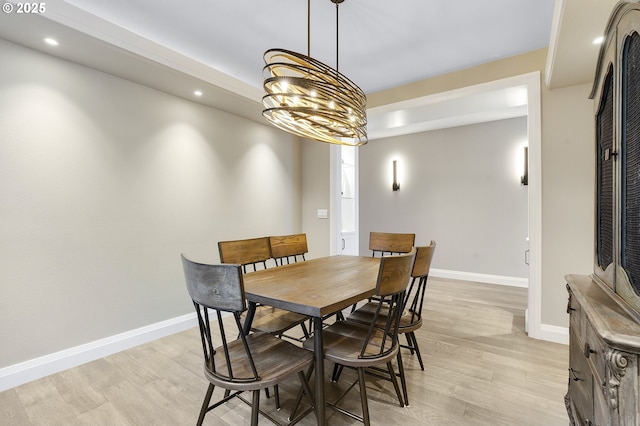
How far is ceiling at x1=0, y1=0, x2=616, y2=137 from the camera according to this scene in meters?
1.98

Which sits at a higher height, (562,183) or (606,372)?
(562,183)

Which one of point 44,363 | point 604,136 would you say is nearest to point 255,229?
point 44,363

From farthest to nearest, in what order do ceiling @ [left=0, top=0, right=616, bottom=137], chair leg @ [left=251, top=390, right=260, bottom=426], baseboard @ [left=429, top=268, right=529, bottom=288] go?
baseboard @ [left=429, top=268, right=529, bottom=288]
ceiling @ [left=0, top=0, right=616, bottom=137]
chair leg @ [left=251, top=390, right=260, bottom=426]

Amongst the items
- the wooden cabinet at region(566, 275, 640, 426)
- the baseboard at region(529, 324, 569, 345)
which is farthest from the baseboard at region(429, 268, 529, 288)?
the wooden cabinet at region(566, 275, 640, 426)

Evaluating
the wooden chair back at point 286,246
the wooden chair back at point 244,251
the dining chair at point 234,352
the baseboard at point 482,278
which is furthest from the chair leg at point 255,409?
the baseboard at point 482,278

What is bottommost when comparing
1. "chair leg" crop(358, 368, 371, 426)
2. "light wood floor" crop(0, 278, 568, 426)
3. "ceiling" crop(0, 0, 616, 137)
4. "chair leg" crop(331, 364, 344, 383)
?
"light wood floor" crop(0, 278, 568, 426)

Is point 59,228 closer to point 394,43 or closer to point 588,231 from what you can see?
point 394,43

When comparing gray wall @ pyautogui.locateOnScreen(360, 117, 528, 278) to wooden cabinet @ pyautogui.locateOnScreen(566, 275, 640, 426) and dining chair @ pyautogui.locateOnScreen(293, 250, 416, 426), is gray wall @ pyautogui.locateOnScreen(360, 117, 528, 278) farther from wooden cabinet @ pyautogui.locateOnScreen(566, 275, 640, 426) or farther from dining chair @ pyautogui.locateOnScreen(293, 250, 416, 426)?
dining chair @ pyautogui.locateOnScreen(293, 250, 416, 426)

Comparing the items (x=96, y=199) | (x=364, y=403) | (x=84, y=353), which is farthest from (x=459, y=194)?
(x=84, y=353)

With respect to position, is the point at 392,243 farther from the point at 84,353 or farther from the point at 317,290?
the point at 84,353

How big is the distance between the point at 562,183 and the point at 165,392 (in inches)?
140

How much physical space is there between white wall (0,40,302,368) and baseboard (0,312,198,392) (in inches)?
2.1

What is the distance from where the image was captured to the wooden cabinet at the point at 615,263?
0.79m

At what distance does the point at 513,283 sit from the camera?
179 inches
